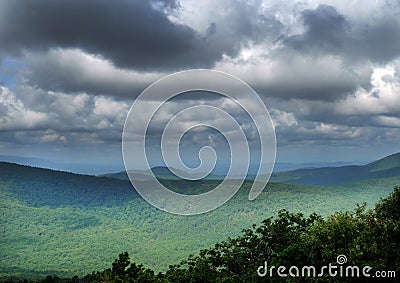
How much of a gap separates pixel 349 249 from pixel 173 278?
40.3 ft

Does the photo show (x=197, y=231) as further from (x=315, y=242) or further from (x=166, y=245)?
(x=315, y=242)

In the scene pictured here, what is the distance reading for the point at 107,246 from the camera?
181250 mm

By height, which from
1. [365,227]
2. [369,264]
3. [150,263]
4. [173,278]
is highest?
[365,227]

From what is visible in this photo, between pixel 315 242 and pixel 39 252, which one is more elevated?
pixel 315 242

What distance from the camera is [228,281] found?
84.8ft

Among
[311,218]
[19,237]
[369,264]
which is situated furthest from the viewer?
[19,237]

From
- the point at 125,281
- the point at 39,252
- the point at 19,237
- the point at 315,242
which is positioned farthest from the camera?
the point at 19,237

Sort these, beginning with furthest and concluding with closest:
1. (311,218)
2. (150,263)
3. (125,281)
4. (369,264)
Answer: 1. (150,263)
2. (311,218)
3. (125,281)
4. (369,264)

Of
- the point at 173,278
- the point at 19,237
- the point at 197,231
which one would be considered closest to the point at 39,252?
the point at 19,237

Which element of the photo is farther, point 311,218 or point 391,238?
point 311,218

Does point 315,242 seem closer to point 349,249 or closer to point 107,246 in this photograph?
point 349,249

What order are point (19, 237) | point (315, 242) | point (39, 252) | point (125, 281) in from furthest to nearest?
point (19, 237), point (39, 252), point (125, 281), point (315, 242)

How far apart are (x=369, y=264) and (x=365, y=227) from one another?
3.82m

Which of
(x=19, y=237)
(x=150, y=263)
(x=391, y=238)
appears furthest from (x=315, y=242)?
(x=19, y=237)
